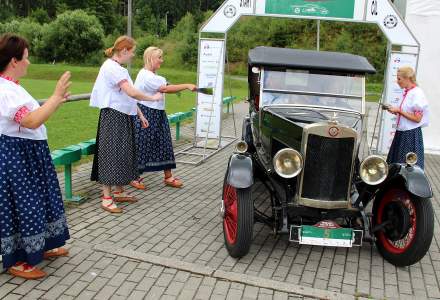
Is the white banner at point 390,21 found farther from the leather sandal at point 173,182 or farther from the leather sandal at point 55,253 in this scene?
the leather sandal at point 55,253

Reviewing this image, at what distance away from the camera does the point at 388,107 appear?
5945 mm

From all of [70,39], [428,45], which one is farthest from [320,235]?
[70,39]

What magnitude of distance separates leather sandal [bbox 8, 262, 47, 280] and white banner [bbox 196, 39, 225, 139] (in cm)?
588

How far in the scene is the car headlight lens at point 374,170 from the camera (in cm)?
424

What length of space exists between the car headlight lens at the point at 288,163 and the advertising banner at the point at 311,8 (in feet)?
18.4

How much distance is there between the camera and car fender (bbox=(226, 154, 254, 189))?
4.12 m

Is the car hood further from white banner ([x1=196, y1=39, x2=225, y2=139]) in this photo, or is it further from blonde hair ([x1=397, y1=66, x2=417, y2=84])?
white banner ([x1=196, y1=39, x2=225, y2=139])

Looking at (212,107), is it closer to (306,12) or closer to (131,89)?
(306,12)

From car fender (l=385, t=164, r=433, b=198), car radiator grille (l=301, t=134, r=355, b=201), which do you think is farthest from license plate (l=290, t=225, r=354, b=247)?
car fender (l=385, t=164, r=433, b=198)

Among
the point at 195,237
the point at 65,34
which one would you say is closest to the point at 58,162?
the point at 195,237

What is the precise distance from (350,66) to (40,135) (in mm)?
3280

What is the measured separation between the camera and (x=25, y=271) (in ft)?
12.1

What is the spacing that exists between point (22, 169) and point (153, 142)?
293 cm

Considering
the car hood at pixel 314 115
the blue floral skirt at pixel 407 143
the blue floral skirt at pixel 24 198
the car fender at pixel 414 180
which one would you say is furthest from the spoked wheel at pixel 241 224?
the blue floral skirt at pixel 407 143
